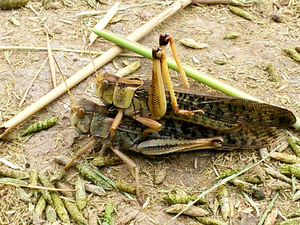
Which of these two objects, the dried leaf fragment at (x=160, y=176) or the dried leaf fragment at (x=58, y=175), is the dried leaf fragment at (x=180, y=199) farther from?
the dried leaf fragment at (x=58, y=175)

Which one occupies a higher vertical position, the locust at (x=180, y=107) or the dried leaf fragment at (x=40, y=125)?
the locust at (x=180, y=107)

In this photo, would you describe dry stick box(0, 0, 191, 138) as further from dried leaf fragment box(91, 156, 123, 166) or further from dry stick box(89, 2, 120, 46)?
dried leaf fragment box(91, 156, 123, 166)

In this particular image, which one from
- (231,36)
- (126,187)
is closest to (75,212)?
(126,187)

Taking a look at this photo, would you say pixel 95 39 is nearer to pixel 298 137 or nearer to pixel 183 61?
pixel 183 61

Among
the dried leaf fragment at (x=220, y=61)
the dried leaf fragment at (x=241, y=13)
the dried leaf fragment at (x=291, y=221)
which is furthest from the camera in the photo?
the dried leaf fragment at (x=241, y=13)

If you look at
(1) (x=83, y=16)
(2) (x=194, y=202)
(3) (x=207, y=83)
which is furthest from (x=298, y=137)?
(1) (x=83, y=16)

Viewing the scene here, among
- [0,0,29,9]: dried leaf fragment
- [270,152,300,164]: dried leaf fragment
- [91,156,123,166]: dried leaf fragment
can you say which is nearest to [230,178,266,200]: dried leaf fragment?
[270,152,300,164]: dried leaf fragment

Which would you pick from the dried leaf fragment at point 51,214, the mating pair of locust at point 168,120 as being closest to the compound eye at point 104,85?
the mating pair of locust at point 168,120

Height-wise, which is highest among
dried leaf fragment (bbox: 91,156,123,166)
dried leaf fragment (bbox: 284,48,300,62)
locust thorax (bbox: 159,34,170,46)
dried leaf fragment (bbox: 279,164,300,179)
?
locust thorax (bbox: 159,34,170,46)
